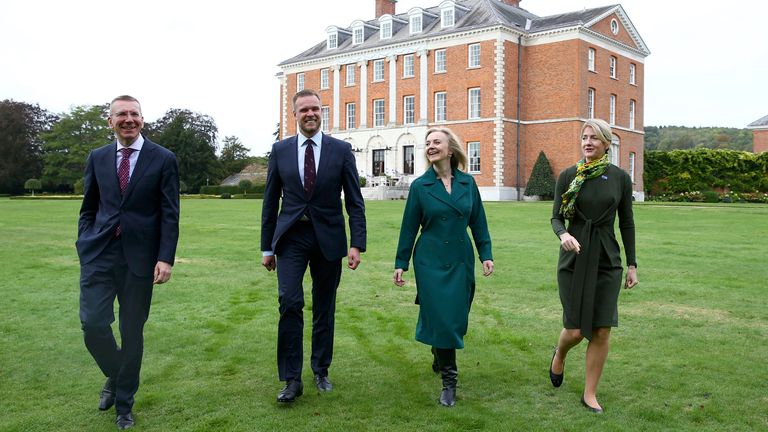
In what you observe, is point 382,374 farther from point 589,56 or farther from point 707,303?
point 589,56

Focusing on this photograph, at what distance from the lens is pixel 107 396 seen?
466 cm

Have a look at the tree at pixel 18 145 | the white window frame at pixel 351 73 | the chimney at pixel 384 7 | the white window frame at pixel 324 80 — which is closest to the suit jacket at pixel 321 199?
the white window frame at pixel 351 73

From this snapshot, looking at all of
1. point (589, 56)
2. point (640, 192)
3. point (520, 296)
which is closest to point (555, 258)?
point (520, 296)

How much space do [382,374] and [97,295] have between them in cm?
220

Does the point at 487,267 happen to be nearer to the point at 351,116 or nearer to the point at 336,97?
the point at 351,116

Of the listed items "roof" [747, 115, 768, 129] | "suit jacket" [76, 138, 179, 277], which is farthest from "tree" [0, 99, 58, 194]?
"suit jacket" [76, 138, 179, 277]

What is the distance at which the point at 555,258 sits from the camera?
1230 cm

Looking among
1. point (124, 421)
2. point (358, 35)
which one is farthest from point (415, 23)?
point (124, 421)

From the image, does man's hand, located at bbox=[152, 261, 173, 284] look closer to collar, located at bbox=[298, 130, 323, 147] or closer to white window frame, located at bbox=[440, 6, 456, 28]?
collar, located at bbox=[298, 130, 323, 147]

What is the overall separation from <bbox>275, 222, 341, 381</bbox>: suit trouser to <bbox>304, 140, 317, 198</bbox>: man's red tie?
0.25 meters

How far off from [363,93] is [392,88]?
8.58 ft

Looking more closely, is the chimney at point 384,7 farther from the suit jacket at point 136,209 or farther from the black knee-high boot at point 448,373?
the black knee-high boot at point 448,373

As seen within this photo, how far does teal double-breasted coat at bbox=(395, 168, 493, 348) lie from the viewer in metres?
Answer: 4.80

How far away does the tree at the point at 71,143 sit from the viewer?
65.8 m
